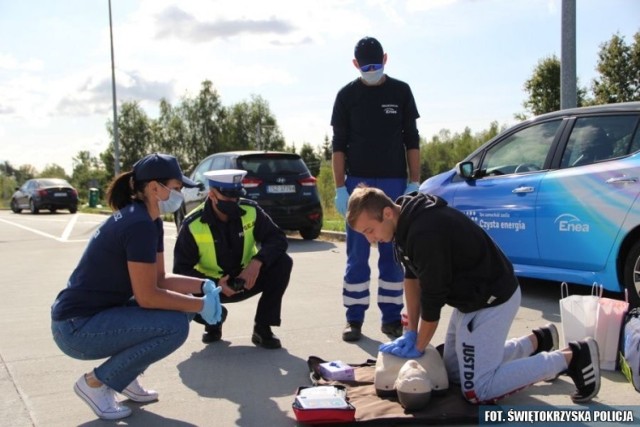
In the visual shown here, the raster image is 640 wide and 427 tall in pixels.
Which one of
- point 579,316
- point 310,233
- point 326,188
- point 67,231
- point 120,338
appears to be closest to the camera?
point 120,338

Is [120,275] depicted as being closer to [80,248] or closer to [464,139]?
[80,248]

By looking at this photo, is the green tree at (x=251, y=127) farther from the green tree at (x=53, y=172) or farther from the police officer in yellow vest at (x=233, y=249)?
the police officer in yellow vest at (x=233, y=249)

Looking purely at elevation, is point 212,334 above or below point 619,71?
below

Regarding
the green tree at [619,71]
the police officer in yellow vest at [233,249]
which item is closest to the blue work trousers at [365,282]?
the police officer in yellow vest at [233,249]

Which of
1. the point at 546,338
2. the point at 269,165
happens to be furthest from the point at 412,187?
the point at 269,165

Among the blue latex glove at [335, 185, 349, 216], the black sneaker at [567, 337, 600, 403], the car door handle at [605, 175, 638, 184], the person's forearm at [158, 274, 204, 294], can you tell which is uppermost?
the car door handle at [605, 175, 638, 184]

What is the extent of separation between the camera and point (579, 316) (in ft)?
13.6

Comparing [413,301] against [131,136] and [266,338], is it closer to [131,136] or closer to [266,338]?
[266,338]

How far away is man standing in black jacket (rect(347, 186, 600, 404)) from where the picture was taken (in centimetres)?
340

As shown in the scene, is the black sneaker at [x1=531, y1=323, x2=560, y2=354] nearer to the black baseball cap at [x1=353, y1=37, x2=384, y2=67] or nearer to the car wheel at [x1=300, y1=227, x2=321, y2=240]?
the black baseball cap at [x1=353, y1=37, x2=384, y2=67]

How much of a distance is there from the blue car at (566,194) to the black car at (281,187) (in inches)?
210

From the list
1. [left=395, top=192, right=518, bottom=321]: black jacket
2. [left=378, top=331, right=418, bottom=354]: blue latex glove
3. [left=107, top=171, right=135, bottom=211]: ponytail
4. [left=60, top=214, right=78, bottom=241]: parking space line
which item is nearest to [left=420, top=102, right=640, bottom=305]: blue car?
[left=395, top=192, right=518, bottom=321]: black jacket

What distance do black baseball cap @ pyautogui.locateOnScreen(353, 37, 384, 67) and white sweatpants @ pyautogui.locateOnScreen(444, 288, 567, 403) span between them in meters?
2.30

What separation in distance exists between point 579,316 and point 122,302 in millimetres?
2719
